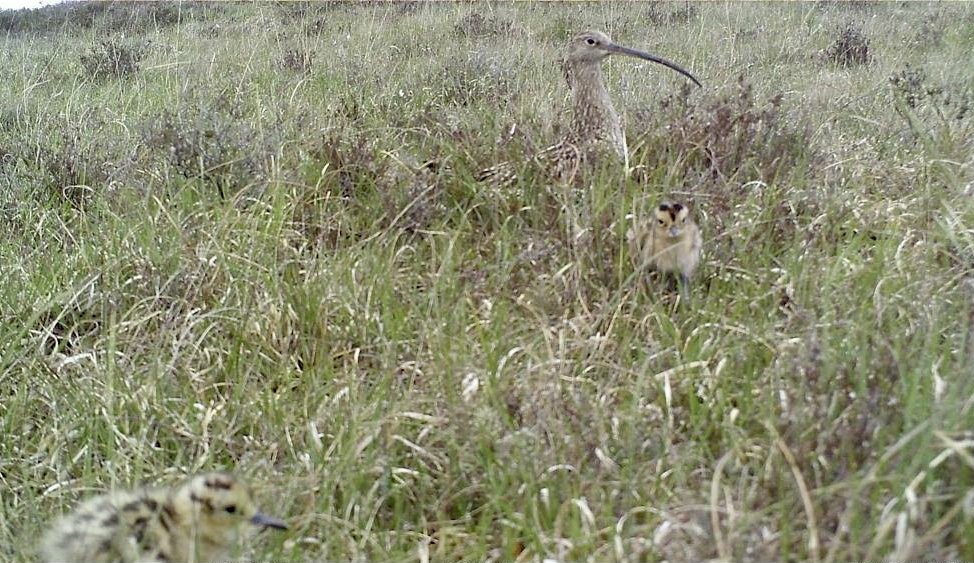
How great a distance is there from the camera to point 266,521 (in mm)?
1935

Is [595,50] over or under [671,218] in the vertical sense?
over

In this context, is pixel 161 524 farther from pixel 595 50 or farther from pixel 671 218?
pixel 595 50

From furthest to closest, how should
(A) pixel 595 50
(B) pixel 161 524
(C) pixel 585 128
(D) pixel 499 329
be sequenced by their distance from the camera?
(A) pixel 595 50
(C) pixel 585 128
(D) pixel 499 329
(B) pixel 161 524

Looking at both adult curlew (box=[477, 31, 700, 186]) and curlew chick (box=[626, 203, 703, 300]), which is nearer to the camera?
curlew chick (box=[626, 203, 703, 300])

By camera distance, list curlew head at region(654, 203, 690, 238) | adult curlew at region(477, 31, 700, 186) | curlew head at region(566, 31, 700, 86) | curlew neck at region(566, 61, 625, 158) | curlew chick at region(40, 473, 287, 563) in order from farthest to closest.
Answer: curlew head at region(566, 31, 700, 86) < curlew neck at region(566, 61, 625, 158) < adult curlew at region(477, 31, 700, 186) < curlew head at region(654, 203, 690, 238) < curlew chick at region(40, 473, 287, 563)

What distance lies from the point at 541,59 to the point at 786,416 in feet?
19.5

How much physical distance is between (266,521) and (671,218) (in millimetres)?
1790

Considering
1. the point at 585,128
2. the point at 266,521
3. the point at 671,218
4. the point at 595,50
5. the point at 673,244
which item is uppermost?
the point at 595,50

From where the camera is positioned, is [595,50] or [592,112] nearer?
[592,112]

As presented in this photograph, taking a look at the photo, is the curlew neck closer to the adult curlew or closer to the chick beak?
the adult curlew

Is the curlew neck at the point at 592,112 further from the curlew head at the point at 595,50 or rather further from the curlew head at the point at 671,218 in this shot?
the curlew head at the point at 671,218

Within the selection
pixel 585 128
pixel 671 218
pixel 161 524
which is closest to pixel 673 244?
pixel 671 218

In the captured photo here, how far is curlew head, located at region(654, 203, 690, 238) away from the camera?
2963 millimetres

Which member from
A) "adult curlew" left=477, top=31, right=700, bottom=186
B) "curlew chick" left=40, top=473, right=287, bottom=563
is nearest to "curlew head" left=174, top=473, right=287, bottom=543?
"curlew chick" left=40, top=473, right=287, bottom=563
